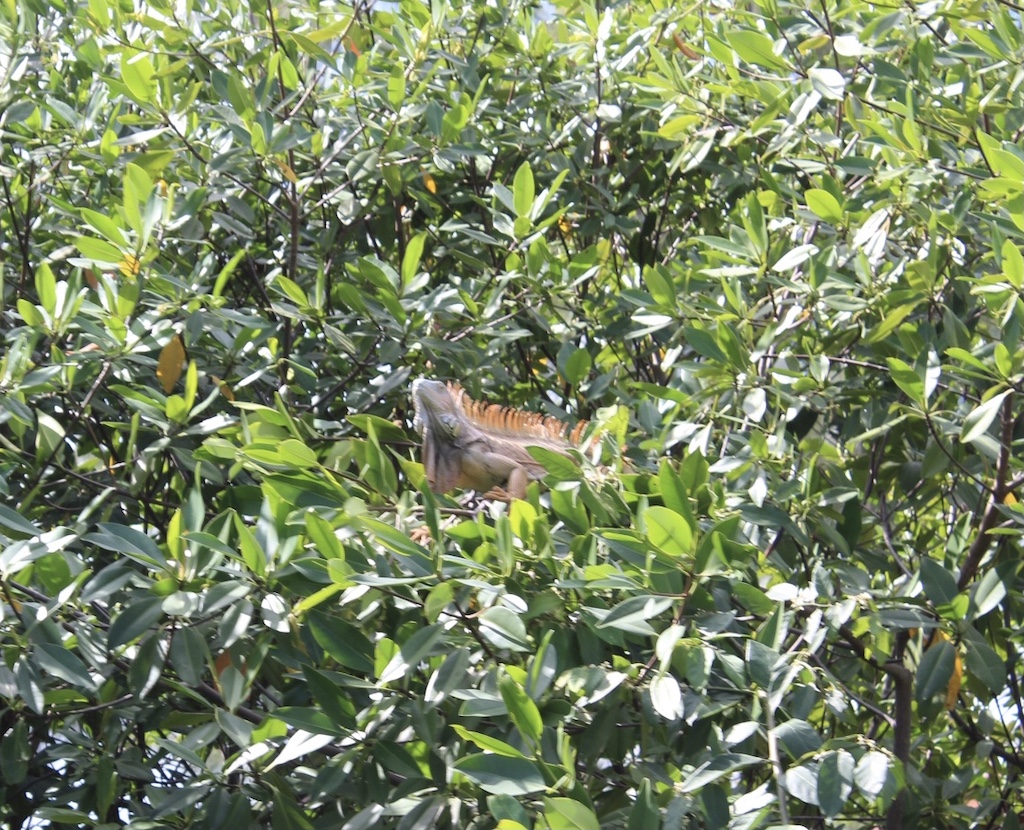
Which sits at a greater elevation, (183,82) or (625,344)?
(183,82)

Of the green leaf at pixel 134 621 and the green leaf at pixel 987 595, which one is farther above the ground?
the green leaf at pixel 134 621

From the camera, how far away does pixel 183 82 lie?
13.5 feet

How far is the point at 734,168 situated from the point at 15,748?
303 centimetres

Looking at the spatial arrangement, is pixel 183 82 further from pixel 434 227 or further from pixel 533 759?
pixel 533 759

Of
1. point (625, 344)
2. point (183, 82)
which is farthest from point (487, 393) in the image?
point (183, 82)

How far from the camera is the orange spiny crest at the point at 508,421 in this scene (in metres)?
3.49

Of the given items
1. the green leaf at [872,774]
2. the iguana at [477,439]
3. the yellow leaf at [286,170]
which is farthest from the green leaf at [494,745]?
the yellow leaf at [286,170]

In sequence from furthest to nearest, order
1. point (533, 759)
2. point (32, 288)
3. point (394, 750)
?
1. point (32, 288)
2. point (394, 750)
3. point (533, 759)

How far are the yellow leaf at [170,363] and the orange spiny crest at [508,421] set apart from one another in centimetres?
78

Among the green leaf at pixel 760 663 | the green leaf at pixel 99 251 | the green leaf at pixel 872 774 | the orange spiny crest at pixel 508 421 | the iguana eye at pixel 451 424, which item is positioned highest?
the green leaf at pixel 99 251

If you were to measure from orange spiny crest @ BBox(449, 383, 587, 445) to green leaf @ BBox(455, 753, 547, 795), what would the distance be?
1.64 m

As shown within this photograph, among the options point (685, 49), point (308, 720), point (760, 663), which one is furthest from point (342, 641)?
point (685, 49)

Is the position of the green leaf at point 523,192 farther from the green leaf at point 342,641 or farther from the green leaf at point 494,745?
the green leaf at point 494,745

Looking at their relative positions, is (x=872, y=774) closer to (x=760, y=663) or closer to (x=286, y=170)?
(x=760, y=663)
